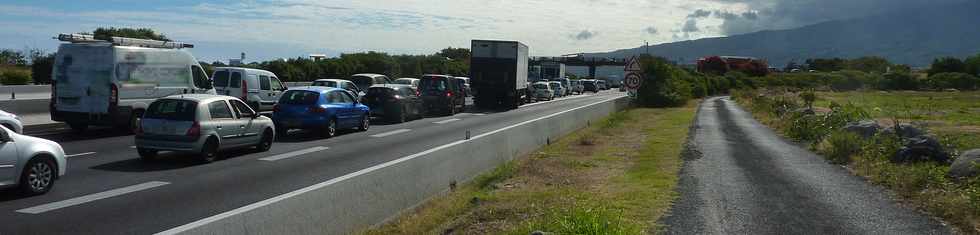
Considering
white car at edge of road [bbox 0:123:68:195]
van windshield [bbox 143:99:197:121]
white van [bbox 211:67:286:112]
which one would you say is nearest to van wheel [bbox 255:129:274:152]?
van windshield [bbox 143:99:197:121]

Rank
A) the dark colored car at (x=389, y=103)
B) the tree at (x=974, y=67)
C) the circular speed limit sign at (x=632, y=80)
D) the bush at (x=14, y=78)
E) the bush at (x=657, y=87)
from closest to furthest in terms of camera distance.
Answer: the circular speed limit sign at (x=632, y=80), the dark colored car at (x=389, y=103), the bush at (x=14, y=78), the bush at (x=657, y=87), the tree at (x=974, y=67)

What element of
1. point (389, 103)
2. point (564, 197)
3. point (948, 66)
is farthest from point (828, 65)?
point (564, 197)

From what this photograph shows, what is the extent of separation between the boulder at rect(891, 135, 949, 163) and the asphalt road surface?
3.67 feet

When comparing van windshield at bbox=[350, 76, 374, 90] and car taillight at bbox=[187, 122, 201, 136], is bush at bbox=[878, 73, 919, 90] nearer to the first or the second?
van windshield at bbox=[350, 76, 374, 90]

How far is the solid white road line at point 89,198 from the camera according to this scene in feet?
31.7

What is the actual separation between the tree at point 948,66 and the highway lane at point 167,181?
85084mm

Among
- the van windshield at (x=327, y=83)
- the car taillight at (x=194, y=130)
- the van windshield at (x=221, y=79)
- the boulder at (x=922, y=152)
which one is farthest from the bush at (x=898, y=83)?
the car taillight at (x=194, y=130)

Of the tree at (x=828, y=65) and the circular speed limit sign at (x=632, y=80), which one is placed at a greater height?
the tree at (x=828, y=65)

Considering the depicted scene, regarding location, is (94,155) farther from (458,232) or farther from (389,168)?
(458,232)

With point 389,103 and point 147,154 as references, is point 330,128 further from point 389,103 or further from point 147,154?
point 147,154

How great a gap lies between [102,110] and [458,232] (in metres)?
12.8

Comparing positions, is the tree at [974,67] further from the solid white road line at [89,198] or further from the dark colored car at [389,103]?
the solid white road line at [89,198]

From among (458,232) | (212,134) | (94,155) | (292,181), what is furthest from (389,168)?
(94,155)

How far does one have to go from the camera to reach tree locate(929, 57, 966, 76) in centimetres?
8906
